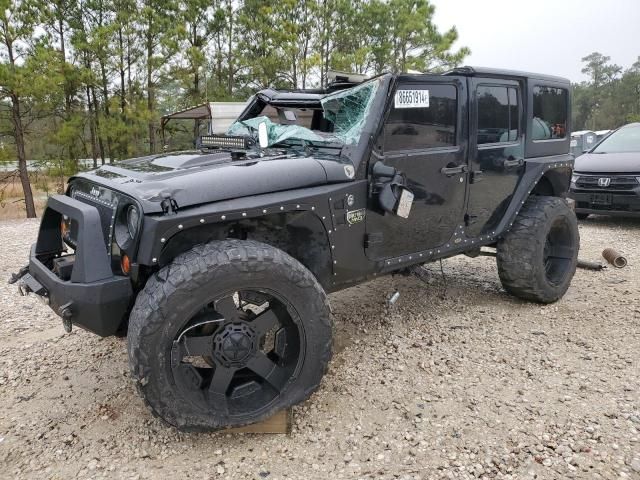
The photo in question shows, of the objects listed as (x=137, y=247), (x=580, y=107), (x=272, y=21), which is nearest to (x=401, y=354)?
(x=137, y=247)

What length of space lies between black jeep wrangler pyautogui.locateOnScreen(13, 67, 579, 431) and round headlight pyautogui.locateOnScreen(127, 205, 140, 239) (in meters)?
0.02

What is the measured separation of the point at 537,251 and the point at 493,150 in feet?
2.97

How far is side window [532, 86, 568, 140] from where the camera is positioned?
4.20m

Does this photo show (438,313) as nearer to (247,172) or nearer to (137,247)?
(247,172)

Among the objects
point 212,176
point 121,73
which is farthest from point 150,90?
point 212,176

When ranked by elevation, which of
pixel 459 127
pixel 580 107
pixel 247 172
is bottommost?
pixel 247 172

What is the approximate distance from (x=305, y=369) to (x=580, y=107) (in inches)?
1774

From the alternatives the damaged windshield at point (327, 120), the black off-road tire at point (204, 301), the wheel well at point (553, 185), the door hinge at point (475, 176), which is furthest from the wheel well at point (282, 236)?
the wheel well at point (553, 185)

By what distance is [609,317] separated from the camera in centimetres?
410

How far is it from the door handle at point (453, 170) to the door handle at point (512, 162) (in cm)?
46

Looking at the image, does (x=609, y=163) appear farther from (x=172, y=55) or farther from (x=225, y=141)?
(x=172, y=55)

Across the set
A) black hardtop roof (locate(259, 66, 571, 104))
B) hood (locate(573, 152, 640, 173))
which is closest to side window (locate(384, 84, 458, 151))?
black hardtop roof (locate(259, 66, 571, 104))

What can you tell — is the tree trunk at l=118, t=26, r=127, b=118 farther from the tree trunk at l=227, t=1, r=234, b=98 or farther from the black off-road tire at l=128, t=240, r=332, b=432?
the black off-road tire at l=128, t=240, r=332, b=432

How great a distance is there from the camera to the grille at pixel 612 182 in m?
7.49
